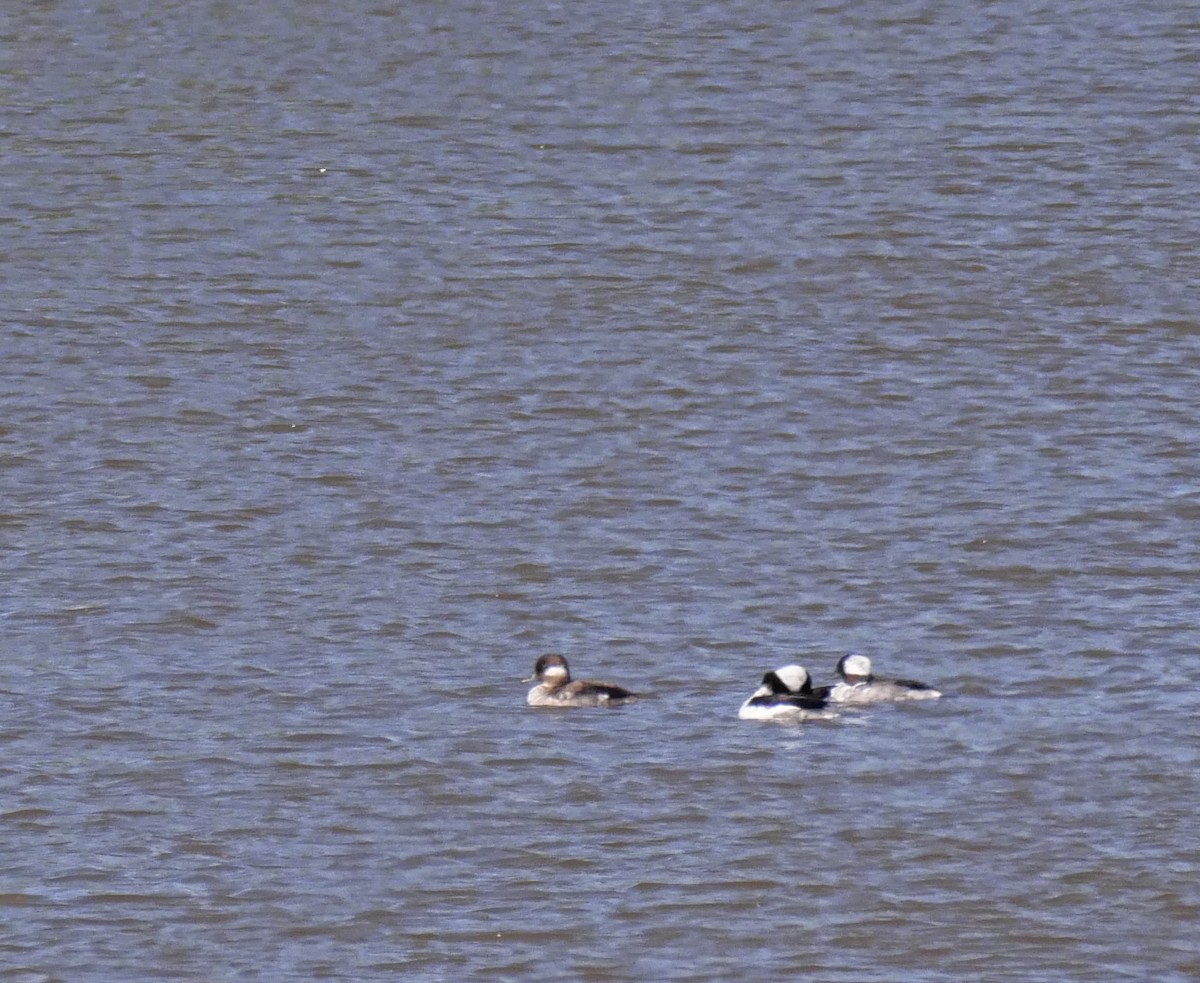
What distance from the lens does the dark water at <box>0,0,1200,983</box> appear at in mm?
9938

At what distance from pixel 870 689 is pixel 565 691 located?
4.34 feet

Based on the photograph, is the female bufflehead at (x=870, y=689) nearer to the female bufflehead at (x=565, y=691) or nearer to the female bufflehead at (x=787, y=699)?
the female bufflehead at (x=787, y=699)

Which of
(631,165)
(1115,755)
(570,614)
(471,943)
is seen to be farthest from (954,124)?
(471,943)

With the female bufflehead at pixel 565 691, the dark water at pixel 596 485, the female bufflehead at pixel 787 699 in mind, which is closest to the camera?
the dark water at pixel 596 485

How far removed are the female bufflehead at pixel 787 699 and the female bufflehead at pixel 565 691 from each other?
22.7 inches

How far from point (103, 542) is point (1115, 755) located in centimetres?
579

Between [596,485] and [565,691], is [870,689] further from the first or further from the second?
[596,485]

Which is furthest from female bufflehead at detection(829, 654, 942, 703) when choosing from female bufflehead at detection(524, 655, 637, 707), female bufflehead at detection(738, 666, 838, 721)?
female bufflehead at detection(524, 655, 637, 707)

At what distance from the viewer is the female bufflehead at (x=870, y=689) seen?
1177 cm

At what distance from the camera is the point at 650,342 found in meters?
17.6

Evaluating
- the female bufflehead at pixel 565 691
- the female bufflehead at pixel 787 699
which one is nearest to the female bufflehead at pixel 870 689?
the female bufflehead at pixel 787 699

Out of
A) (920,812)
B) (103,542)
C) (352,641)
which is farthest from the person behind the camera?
(103,542)

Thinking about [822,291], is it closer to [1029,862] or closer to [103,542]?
[103,542]

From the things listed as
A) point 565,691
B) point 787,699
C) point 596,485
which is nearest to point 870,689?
point 787,699
